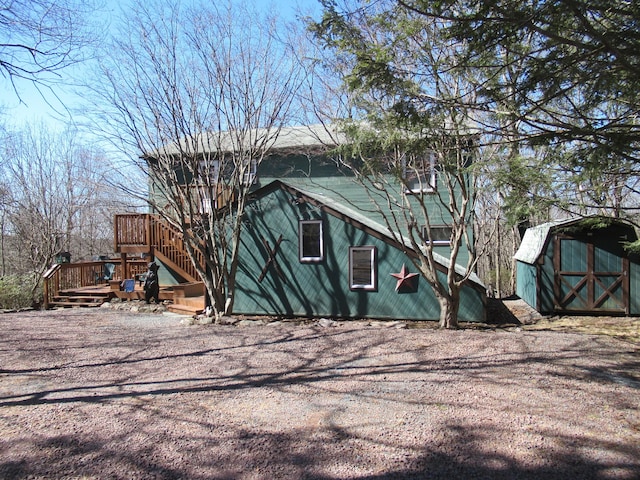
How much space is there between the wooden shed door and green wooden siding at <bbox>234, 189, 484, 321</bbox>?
3253 mm

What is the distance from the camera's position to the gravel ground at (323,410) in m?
3.13

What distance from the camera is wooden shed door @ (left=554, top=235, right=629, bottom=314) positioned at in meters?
12.6

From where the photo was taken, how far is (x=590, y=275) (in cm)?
1278

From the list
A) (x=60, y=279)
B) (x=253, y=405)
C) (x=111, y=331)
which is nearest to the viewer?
(x=253, y=405)

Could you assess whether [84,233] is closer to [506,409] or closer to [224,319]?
[224,319]

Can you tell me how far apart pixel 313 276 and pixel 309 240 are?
3.34ft

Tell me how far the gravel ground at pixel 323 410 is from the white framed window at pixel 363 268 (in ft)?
15.5

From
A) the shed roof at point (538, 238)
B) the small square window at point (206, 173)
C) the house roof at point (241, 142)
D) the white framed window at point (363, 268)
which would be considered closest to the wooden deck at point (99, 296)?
the small square window at point (206, 173)

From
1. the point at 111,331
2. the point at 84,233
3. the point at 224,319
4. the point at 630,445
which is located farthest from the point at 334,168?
the point at 84,233

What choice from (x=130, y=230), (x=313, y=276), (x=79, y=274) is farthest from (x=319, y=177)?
(x=79, y=274)

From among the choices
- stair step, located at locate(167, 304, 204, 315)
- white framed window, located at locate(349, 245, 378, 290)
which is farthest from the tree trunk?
stair step, located at locate(167, 304, 204, 315)

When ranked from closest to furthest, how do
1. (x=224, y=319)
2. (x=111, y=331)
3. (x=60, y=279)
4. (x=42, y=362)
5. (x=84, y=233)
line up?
(x=42, y=362) < (x=111, y=331) < (x=224, y=319) < (x=60, y=279) < (x=84, y=233)

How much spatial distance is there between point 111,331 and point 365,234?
6.59 meters

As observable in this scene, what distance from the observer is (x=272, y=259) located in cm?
1266
